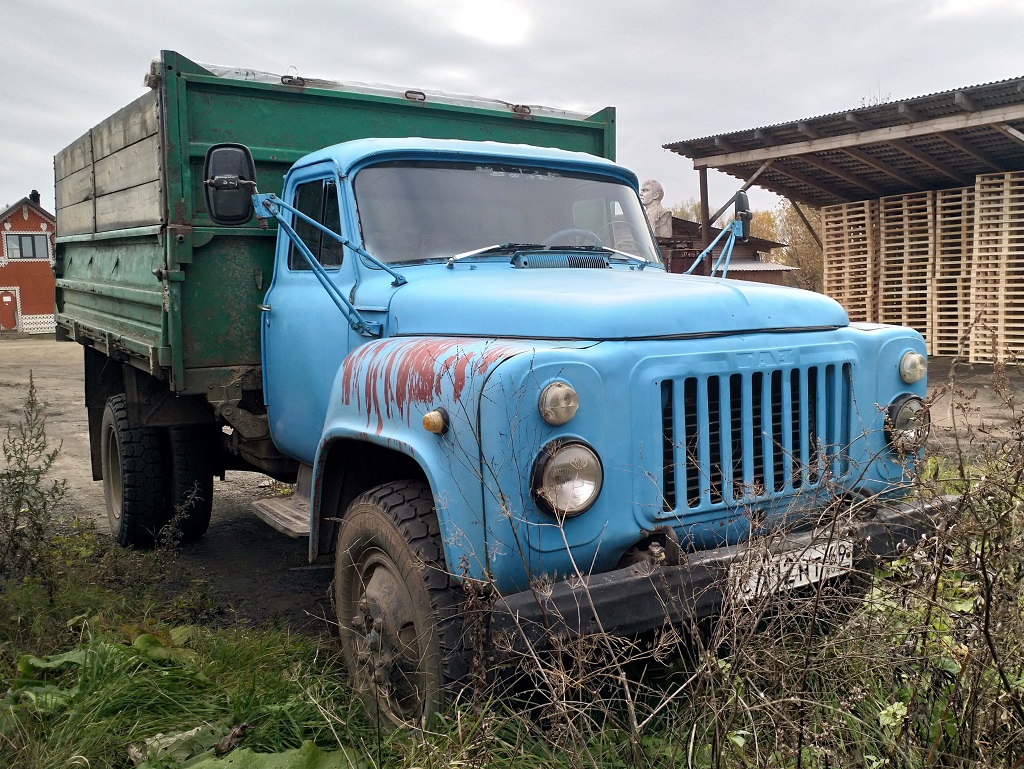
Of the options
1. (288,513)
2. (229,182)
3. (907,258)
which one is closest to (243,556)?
(288,513)

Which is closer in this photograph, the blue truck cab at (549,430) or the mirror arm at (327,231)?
the blue truck cab at (549,430)

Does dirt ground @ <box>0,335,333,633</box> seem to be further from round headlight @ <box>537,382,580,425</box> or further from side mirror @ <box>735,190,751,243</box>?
side mirror @ <box>735,190,751,243</box>

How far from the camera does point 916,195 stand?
14836mm

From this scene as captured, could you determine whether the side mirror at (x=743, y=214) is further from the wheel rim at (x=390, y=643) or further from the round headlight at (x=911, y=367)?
the wheel rim at (x=390, y=643)

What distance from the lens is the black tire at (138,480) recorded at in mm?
5922

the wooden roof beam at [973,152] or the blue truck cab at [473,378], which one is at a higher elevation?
the wooden roof beam at [973,152]

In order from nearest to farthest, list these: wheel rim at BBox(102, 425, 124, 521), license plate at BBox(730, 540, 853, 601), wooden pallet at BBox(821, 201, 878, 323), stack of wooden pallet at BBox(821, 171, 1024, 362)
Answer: license plate at BBox(730, 540, 853, 601), wheel rim at BBox(102, 425, 124, 521), stack of wooden pallet at BBox(821, 171, 1024, 362), wooden pallet at BBox(821, 201, 878, 323)

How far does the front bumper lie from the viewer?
255 centimetres

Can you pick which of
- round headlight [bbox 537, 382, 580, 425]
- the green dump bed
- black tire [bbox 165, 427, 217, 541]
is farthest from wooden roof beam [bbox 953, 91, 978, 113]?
round headlight [bbox 537, 382, 580, 425]

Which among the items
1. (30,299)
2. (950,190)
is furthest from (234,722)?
(30,299)

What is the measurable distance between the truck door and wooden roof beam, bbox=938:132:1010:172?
11067 millimetres

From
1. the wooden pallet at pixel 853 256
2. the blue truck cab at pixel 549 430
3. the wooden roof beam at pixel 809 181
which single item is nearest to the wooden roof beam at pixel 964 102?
the wooden pallet at pixel 853 256

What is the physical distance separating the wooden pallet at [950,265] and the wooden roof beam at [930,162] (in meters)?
0.27

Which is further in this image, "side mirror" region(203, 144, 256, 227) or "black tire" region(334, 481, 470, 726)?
"side mirror" region(203, 144, 256, 227)
